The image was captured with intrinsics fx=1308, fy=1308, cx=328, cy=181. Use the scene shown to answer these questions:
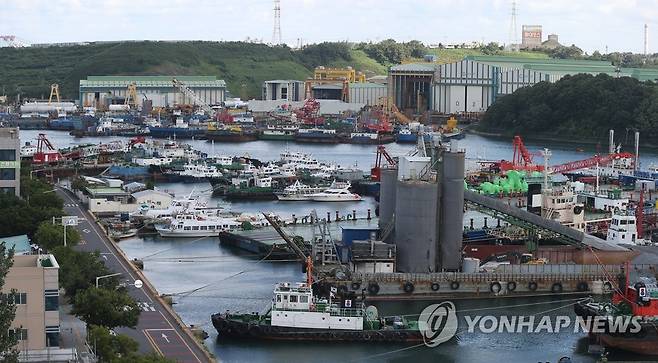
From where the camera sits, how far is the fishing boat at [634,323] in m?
14.0

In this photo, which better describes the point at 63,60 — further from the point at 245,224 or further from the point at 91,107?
the point at 245,224

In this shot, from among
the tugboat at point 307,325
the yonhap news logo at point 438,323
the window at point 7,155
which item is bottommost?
the yonhap news logo at point 438,323

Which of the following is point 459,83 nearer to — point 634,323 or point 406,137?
point 406,137

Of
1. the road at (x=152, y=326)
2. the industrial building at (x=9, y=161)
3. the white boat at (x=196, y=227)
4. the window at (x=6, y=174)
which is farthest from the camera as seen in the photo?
the white boat at (x=196, y=227)

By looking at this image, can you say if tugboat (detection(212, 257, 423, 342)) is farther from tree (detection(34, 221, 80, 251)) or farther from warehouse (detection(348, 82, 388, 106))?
warehouse (detection(348, 82, 388, 106))

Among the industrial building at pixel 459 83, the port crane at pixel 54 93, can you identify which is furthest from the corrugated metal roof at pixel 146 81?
the industrial building at pixel 459 83

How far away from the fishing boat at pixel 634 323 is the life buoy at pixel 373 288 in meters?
3.24

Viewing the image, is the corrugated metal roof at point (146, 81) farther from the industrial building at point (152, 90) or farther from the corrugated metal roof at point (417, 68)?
the corrugated metal roof at point (417, 68)

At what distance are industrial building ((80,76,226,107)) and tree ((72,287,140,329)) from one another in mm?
51080

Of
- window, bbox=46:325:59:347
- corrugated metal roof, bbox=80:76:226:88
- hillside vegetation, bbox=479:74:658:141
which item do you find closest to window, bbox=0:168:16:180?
window, bbox=46:325:59:347

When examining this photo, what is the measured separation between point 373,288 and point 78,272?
4.09 metres

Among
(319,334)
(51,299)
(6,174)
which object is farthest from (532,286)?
(6,174)

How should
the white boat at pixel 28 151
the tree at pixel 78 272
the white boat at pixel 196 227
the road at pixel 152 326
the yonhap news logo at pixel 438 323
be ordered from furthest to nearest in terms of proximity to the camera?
the white boat at pixel 28 151 → the white boat at pixel 196 227 → the yonhap news logo at pixel 438 323 → the tree at pixel 78 272 → the road at pixel 152 326

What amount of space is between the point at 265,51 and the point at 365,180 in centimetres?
5076
